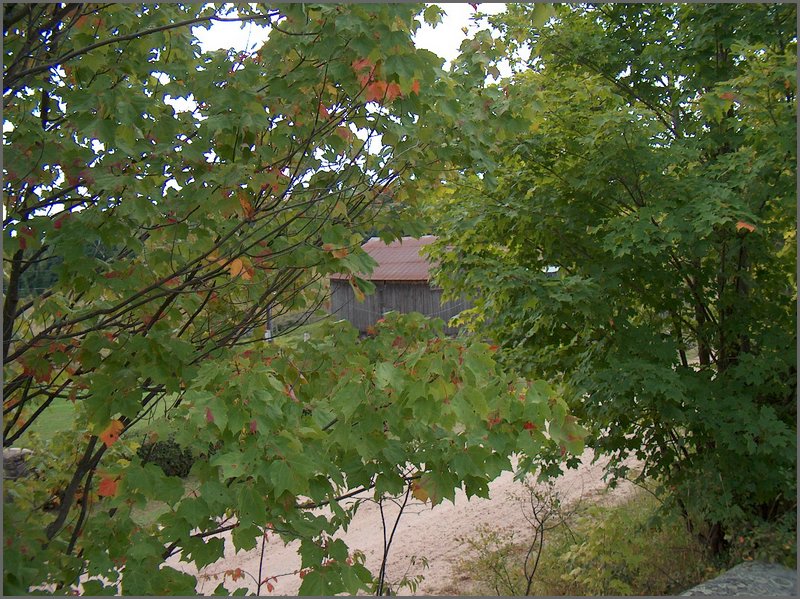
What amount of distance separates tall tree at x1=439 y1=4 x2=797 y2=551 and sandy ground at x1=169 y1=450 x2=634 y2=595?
208 cm

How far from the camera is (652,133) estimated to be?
4.61 metres

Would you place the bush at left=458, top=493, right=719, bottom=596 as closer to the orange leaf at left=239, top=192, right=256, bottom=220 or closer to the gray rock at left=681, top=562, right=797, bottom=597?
the gray rock at left=681, top=562, right=797, bottom=597

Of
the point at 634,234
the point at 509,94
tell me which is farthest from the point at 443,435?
the point at 634,234

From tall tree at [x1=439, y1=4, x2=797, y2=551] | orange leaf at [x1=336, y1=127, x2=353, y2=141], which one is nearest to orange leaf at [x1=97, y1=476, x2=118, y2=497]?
orange leaf at [x1=336, y1=127, x2=353, y2=141]

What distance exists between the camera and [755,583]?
4547 mm

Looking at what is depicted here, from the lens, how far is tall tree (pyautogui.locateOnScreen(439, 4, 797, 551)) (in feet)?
15.0

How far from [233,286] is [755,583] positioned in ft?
12.6

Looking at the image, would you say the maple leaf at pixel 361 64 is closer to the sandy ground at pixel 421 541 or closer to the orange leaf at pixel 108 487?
the orange leaf at pixel 108 487

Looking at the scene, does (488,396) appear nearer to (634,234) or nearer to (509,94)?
(509,94)

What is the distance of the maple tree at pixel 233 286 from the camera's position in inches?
90.2

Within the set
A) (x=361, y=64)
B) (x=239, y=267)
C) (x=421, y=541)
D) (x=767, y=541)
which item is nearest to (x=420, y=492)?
(x=239, y=267)

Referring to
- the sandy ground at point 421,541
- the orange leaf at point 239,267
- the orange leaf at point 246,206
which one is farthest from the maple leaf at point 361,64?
the sandy ground at point 421,541

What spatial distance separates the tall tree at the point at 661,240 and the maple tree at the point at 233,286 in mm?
2015

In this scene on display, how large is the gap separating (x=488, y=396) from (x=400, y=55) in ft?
4.04
